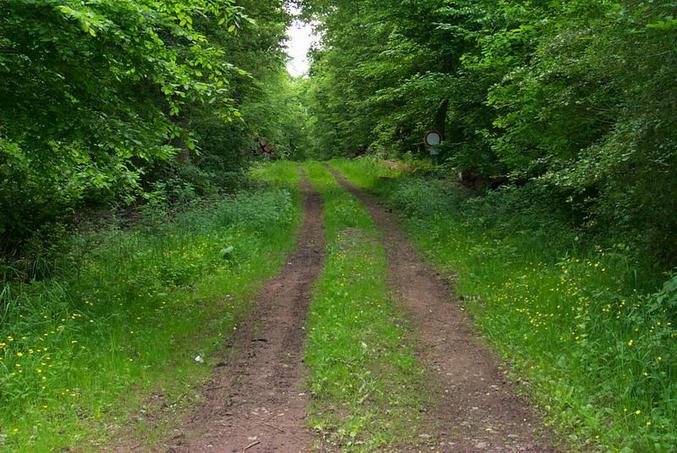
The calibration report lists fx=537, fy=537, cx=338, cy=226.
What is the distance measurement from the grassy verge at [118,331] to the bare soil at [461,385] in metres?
2.65

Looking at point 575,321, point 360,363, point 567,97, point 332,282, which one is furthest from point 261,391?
point 567,97

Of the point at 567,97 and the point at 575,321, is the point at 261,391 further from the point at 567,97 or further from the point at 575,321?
the point at 567,97

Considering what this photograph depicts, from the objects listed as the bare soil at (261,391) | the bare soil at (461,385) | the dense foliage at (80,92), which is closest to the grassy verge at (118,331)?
the bare soil at (261,391)

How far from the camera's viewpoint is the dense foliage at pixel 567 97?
20.3ft

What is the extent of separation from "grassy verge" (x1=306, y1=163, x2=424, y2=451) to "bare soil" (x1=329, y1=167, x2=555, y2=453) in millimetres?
236

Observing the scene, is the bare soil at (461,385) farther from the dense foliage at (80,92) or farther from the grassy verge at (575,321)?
the dense foliage at (80,92)

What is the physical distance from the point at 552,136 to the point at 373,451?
6.97 metres

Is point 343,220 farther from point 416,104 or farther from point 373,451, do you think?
point 373,451

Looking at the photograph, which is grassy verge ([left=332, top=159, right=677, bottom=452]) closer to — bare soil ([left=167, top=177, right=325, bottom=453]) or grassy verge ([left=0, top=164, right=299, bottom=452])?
bare soil ([left=167, top=177, right=325, bottom=453])

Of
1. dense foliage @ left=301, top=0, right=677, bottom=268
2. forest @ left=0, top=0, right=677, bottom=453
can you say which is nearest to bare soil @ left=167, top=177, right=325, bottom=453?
forest @ left=0, top=0, right=677, bottom=453

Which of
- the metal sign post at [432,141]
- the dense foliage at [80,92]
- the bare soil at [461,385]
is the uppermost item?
the metal sign post at [432,141]

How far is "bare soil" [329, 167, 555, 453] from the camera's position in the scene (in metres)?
4.84

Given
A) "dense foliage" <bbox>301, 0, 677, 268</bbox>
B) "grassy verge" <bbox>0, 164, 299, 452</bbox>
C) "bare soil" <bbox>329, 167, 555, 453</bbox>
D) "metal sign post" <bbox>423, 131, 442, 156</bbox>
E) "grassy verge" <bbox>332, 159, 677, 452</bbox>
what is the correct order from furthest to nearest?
"metal sign post" <bbox>423, 131, 442, 156</bbox> < "dense foliage" <bbox>301, 0, 677, 268</bbox> < "grassy verge" <bbox>0, 164, 299, 452</bbox> < "bare soil" <bbox>329, 167, 555, 453</bbox> < "grassy verge" <bbox>332, 159, 677, 452</bbox>

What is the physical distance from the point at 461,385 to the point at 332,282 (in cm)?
413
